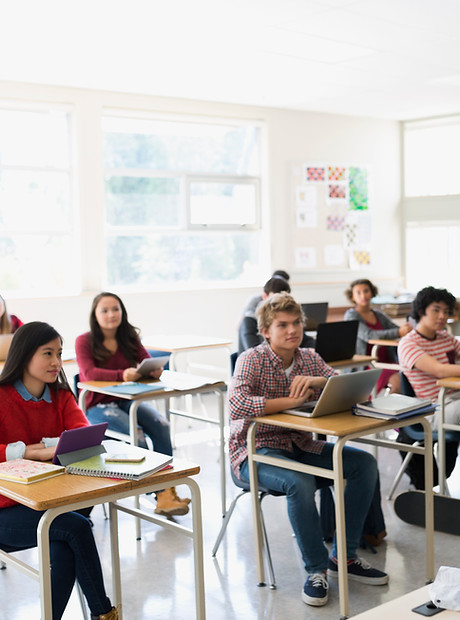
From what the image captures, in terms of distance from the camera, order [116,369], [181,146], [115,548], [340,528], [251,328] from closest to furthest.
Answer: [115,548]
[340,528]
[116,369]
[251,328]
[181,146]

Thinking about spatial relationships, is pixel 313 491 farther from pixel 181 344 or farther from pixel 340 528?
pixel 181 344

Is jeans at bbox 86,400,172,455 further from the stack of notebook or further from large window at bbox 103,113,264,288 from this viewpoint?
large window at bbox 103,113,264,288

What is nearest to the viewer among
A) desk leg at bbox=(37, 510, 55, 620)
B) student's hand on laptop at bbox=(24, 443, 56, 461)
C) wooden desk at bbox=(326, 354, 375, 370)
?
desk leg at bbox=(37, 510, 55, 620)

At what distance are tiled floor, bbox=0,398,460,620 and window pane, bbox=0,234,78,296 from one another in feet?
9.63

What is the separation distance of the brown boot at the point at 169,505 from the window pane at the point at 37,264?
311cm

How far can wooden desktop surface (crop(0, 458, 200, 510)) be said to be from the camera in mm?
2051

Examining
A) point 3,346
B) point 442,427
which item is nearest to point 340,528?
point 442,427

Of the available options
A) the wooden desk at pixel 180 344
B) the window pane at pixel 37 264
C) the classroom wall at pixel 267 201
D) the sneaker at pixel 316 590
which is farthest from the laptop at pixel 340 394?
the window pane at pixel 37 264

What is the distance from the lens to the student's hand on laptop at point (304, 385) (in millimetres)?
3133

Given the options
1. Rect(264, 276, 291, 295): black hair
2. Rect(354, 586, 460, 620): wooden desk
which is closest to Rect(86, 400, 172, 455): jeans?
Rect(264, 276, 291, 295): black hair

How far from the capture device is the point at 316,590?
2.95 m

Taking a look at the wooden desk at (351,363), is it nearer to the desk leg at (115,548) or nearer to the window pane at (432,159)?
the desk leg at (115,548)

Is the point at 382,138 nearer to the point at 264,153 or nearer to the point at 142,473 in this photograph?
the point at 264,153

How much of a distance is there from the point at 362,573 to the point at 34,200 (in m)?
4.50
